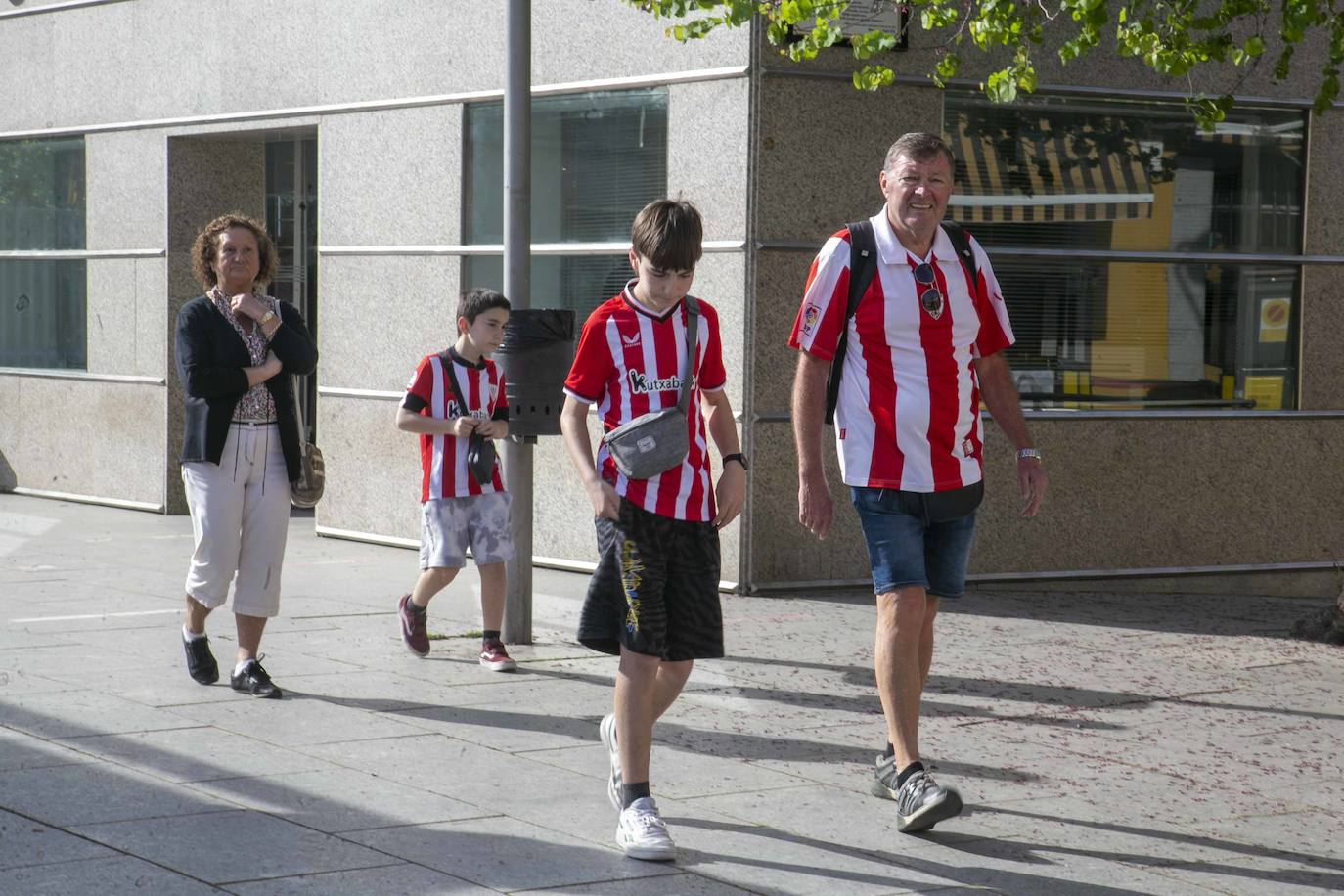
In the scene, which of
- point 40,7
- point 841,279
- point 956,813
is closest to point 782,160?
point 841,279

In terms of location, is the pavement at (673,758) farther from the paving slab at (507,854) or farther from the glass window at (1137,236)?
the glass window at (1137,236)

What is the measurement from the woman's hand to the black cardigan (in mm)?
77

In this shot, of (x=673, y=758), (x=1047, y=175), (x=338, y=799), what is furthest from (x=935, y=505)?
(x=1047, y=175)

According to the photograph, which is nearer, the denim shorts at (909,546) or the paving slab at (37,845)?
the paving slab at (37,845)

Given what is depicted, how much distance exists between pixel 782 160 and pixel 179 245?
5.73 m

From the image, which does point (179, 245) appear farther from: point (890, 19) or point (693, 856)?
point (693, 856)

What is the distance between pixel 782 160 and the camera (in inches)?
392

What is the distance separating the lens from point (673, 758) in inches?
240

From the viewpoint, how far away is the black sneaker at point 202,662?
707cm

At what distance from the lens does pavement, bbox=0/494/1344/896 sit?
187 inches

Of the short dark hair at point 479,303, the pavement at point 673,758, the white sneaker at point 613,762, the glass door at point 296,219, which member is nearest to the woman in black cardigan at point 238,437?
the pavement at point 673,758

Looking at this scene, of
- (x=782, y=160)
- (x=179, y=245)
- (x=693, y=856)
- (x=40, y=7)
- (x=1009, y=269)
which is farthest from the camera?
(x=40, y=7)

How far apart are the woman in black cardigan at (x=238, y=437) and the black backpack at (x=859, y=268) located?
2382 millimetres

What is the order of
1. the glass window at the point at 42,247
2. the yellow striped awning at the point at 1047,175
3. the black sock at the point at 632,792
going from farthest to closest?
the glass window at the point at 42,247
the yellow striped awning at the point at 1047,175
the black sock at the point at 632,792
